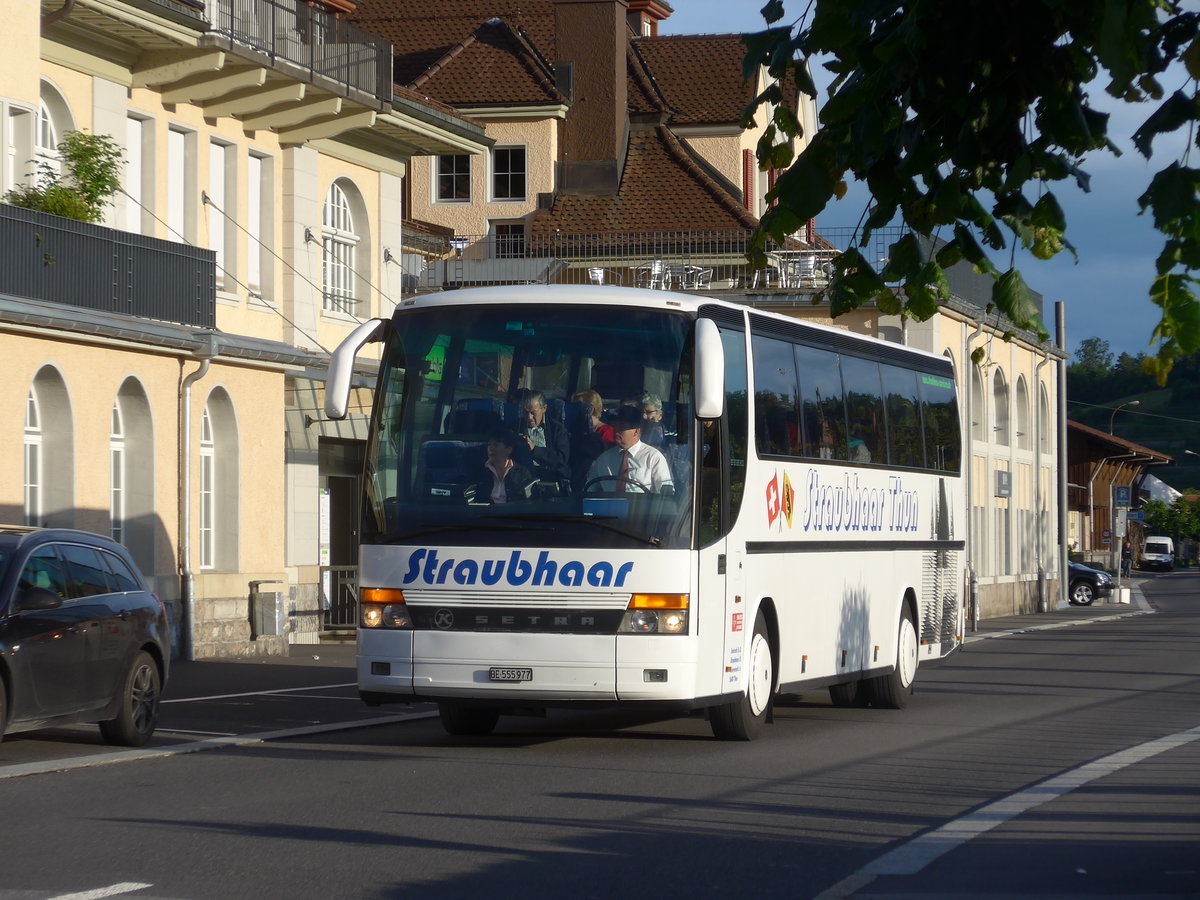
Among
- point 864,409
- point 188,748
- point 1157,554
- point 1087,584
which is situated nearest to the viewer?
point 188,748

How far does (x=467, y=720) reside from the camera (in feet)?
52.8

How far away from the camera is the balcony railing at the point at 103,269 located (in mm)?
22516

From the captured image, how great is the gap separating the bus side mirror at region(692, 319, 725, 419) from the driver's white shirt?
45 centimetres

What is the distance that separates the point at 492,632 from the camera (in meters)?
14.0

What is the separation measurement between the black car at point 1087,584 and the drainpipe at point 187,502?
42.5m

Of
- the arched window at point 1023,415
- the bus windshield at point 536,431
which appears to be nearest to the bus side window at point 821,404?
the bus windshield at point 536,431

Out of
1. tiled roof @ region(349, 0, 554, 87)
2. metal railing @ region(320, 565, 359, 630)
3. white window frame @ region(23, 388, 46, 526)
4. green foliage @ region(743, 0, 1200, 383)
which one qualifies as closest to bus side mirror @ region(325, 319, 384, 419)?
green foliage @ region(743, 0, 1200, 383)

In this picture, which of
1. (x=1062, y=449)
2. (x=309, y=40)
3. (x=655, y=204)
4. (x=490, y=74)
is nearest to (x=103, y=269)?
(x=309, y=40)

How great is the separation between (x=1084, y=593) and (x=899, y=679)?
4702cm

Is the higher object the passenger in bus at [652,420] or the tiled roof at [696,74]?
the tiled roof at [696,74]

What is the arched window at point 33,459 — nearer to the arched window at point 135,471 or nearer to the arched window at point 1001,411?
the arched window at point 135,471

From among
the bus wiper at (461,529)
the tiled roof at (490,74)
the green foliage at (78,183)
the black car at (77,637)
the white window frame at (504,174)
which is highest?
the tiled roof at (490,74)

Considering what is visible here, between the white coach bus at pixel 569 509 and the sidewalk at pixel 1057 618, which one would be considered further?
the sidewalk at pixel 1057 618

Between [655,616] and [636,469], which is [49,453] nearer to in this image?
[636,469]
